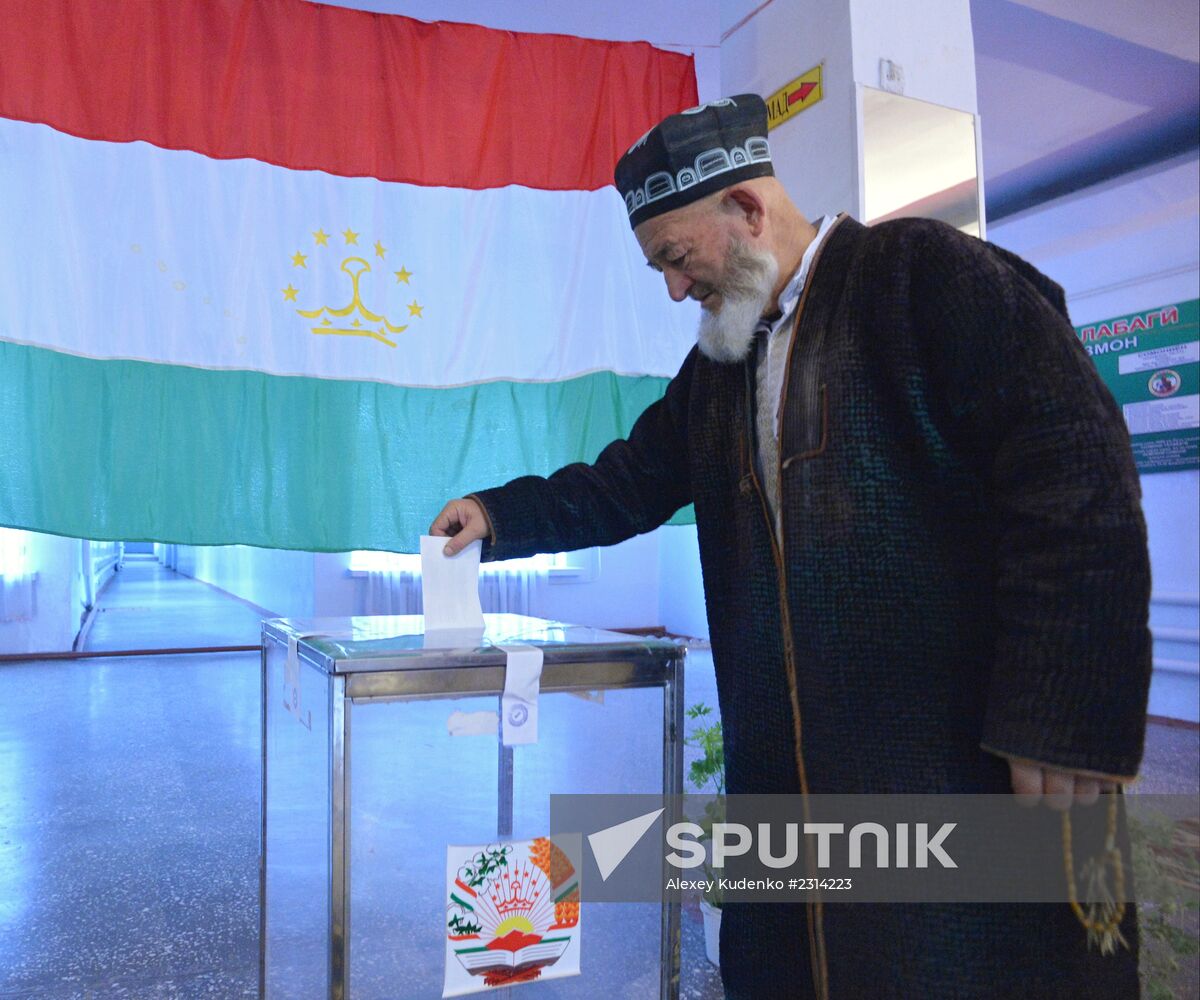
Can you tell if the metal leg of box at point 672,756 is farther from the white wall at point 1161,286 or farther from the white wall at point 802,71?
the white wall at point 1161,286

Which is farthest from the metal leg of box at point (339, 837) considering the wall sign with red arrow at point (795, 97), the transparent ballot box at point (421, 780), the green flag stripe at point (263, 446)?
the wall sign with red arrow at point (795, 97)

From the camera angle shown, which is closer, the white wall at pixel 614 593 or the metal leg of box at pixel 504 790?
the metal leg of box at pixel 504 790

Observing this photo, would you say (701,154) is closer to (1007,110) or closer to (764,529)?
(764,529)

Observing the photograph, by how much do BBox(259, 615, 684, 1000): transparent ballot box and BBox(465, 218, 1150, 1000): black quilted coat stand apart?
213 millimetres

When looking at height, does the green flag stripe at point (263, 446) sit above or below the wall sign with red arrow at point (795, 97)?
below

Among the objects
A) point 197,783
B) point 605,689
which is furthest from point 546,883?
point 197,783

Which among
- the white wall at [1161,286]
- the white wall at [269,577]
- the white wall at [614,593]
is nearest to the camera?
the white wall at [1161,286]

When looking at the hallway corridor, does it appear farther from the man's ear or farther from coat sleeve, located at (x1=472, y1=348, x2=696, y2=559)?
the man's ear

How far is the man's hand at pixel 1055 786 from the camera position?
2.62 ft

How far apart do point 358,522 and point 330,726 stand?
1198 mm

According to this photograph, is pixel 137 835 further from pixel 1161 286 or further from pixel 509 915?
pixel 1161 286

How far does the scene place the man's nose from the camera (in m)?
1.17

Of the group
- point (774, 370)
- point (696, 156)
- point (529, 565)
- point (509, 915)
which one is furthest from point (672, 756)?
point (529, 565)

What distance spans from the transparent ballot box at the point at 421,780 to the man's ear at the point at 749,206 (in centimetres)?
56
